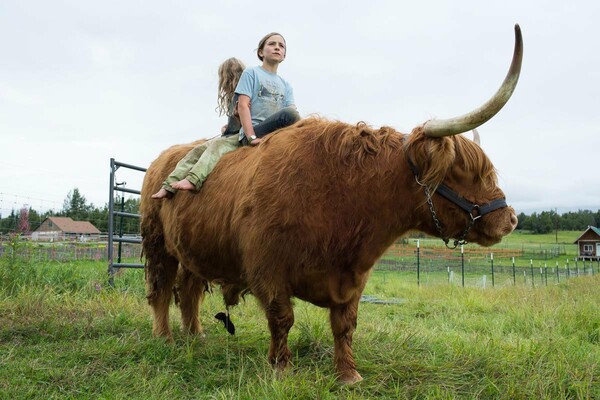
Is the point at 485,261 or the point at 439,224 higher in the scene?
the point at 439,224

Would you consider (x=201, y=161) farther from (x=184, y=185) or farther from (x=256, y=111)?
(x=256, y=111)

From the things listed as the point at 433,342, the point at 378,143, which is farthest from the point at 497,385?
the point at 378,143

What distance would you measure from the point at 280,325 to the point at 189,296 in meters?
2.01

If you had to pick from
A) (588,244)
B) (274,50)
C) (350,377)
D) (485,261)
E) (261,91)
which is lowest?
(485,261)

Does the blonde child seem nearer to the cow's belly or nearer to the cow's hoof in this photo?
the cow's belly

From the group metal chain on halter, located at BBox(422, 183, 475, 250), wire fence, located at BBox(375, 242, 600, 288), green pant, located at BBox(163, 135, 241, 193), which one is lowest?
wire fence, located at BBox(375, 242, 600, 288)

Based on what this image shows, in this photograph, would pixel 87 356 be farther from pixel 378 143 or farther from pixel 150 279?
pixel 378 143

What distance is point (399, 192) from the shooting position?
3.19 meters

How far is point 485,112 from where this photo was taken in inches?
108

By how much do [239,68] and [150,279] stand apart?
235cm

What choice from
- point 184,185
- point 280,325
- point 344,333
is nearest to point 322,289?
point 280,325

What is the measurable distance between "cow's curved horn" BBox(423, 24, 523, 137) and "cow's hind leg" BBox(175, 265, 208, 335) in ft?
9.66

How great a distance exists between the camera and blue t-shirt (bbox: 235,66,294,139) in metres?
4.15

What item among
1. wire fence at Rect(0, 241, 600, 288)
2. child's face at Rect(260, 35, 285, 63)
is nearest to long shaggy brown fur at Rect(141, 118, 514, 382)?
wire fence at Rect(0, 241, 600, 288)
